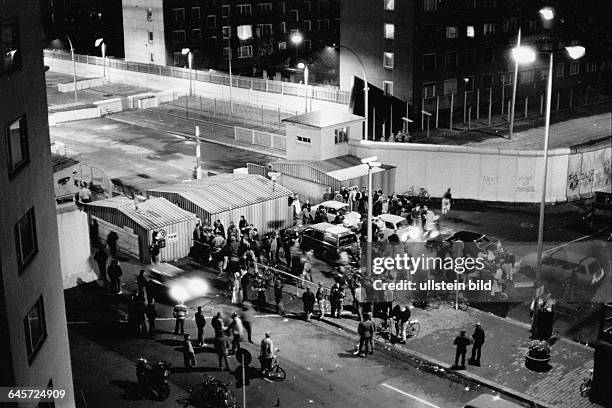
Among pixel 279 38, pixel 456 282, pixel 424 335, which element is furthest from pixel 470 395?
pixel 279 38

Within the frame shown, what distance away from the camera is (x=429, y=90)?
2657 inches

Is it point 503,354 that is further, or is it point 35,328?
point 503,354

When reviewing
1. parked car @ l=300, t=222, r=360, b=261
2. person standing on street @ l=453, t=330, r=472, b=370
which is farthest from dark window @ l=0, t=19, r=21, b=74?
parked car @ l=300, t=222, r=360, b=261

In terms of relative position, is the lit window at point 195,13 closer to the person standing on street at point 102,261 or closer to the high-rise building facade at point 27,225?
the person standing on street at point 102,261

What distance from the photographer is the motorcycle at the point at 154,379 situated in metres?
23.0

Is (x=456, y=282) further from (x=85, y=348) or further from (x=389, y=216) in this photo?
(x=85, y=348)

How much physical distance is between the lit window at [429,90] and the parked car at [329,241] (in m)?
33.6

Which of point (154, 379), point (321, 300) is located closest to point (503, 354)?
point (321, 300)

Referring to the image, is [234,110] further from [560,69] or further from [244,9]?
[560,69]

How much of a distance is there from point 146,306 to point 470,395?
11.5m

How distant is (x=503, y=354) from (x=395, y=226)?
1207cm

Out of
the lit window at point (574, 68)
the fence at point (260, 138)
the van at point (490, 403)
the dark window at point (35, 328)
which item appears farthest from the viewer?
the lit window at point (574, 68)

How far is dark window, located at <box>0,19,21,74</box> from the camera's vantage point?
16.0 metres

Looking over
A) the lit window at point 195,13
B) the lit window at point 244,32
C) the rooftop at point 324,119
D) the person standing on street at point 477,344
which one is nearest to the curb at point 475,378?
the person standing on street at point 477,344
